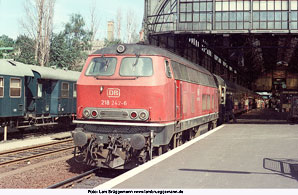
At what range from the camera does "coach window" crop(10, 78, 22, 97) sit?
1646cm

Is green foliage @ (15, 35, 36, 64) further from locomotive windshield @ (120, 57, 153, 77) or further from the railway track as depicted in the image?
locomotive windshield @ (120, 57, 153, 77)

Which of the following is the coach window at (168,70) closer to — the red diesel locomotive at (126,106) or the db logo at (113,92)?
the red diesel locomotive at (126,106)

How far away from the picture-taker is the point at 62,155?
12.6 meters

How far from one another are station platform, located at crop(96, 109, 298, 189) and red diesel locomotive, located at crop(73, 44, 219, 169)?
28.2 inches

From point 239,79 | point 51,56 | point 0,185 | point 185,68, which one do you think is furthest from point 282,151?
point 239,79

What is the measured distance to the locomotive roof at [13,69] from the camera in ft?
52.4

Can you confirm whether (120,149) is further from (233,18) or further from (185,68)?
(233,18)

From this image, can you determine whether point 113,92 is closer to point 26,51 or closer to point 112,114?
point 112,114

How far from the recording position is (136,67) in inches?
380

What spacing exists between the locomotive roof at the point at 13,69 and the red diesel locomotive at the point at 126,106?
7.55 meters

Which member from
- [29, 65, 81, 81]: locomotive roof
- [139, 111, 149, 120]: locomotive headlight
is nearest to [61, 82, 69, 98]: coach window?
[29, 65, 81, 81]: locomotive roof

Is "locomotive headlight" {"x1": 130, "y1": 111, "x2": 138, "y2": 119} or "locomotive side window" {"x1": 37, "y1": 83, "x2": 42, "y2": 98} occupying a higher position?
"locomotive side window" {"x1": 37, "y1": 83, "x2": 42, "y2": 98}

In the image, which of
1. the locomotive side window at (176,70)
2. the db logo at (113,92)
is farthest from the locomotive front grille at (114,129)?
the locomotive side window at (176,70)

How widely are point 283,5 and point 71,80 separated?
18.3 m
